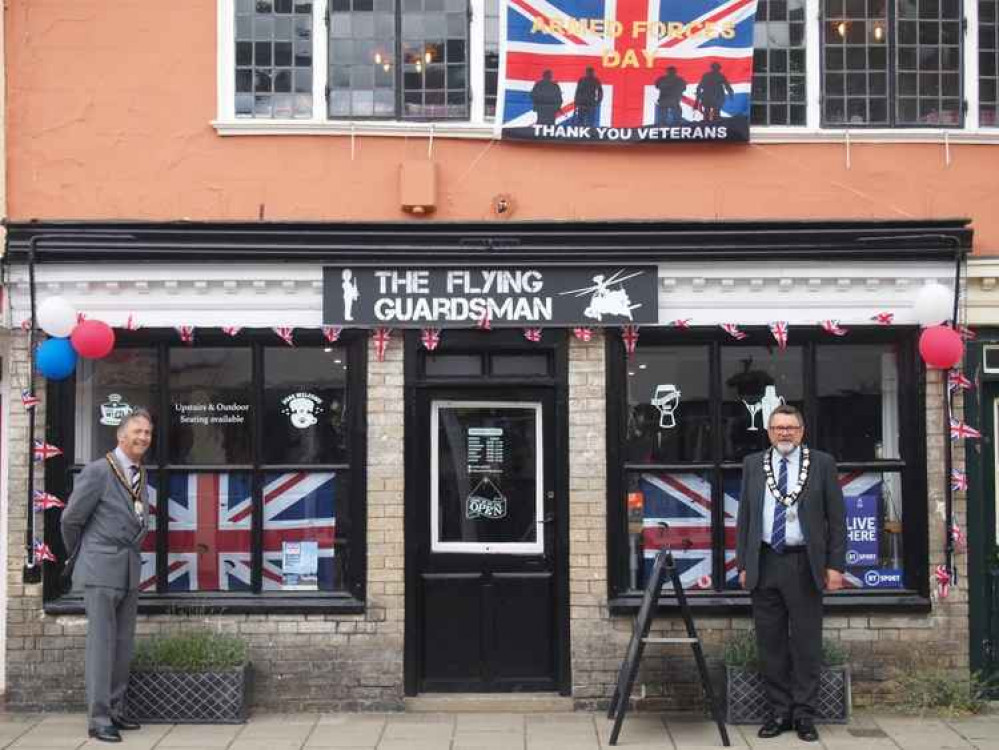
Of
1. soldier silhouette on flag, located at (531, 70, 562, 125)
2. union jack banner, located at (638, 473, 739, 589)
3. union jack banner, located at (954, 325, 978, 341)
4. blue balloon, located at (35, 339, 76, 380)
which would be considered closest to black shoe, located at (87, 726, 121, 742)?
blue balloon, located at (35, 339, 76, 380)

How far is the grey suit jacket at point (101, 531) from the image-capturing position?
8477 mm

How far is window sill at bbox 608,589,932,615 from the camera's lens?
9.25 m

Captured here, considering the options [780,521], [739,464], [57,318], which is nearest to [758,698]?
[780,521]

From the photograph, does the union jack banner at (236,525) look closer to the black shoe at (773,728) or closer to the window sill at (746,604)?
the window sill at (746,604)

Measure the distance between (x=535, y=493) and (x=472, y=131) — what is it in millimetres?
2732

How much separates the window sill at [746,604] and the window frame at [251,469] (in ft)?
6.29

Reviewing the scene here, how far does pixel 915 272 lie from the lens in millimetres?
9328

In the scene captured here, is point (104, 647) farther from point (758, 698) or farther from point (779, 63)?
point (779, 63)

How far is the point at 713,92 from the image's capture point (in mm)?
9477

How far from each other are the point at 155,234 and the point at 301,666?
330 cm

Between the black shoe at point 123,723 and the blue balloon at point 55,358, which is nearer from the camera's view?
the black shoe at point 123,723

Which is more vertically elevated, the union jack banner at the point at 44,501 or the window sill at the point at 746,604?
the union jack banner at the point at 44,501

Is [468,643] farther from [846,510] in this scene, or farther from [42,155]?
[42,155]

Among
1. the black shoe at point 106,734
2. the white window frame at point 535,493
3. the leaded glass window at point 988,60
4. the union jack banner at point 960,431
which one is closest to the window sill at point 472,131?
the leaded glass window at point 988,60
